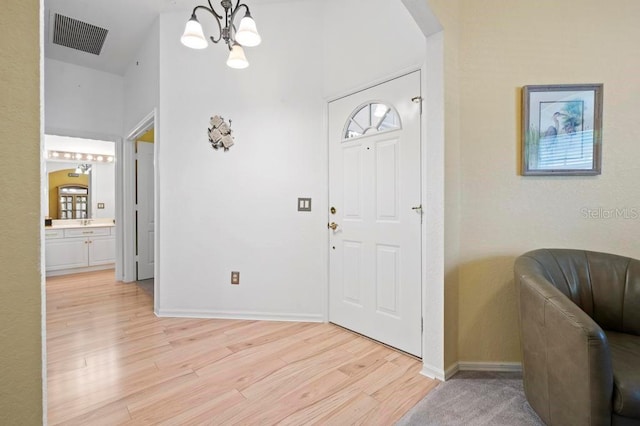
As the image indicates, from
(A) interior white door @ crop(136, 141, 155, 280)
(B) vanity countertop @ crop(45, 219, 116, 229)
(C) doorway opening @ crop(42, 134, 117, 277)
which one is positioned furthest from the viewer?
(B) vanity countertop @ crop(45, 219, 116, 229)

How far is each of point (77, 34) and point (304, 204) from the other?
335cm

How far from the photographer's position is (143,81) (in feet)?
11.5

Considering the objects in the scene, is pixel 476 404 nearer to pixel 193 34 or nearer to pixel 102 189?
pixel 193 34

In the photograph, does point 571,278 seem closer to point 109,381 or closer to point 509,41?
point 509,41

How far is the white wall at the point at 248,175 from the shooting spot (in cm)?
282

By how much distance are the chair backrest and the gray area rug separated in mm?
630

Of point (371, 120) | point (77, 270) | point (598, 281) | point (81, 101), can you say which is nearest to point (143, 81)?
point (81, 101)

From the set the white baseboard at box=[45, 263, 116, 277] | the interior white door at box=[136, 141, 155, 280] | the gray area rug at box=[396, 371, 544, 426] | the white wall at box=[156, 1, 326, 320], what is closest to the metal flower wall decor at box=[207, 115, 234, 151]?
the white wall at box=[156, 1, 326, 320]

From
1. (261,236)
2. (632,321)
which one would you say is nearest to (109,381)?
(261,236)

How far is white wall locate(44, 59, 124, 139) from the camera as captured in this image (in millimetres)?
3900

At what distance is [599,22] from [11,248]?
9.71 feet

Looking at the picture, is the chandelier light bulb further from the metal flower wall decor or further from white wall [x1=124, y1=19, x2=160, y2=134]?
white wall [x1=124, y1=19, x2=160, y2=134]

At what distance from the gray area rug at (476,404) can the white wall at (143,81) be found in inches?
136

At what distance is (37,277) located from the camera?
2.04 ft
